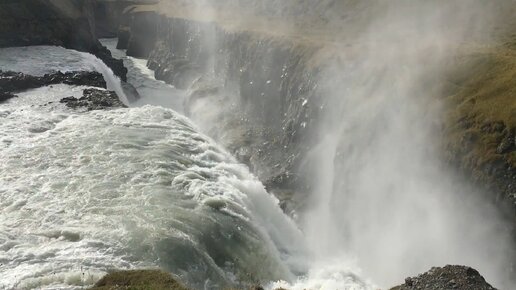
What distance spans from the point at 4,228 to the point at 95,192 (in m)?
4.33

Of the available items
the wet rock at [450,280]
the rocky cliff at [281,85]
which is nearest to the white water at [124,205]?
the wet rock at [450,280]

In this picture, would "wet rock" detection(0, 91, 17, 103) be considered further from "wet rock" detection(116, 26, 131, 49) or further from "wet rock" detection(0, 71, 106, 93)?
"wet rock" detection(116, 26, 131, 49)

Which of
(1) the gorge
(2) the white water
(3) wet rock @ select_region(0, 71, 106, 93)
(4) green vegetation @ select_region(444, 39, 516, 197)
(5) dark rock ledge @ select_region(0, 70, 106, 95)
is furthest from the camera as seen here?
(3) wet rock @ select_region(0, 71, 106, 93)

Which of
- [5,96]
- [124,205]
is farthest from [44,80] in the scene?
[124,205]

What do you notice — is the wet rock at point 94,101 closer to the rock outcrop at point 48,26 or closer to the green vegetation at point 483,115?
the rock outcrop at point 48,26

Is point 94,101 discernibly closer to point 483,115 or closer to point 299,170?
point 299,170

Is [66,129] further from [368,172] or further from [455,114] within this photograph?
[455,114]

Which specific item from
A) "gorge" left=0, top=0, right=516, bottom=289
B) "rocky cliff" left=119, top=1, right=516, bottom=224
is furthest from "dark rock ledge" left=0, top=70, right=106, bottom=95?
"rocky cliff" left=119, top=1, right=516, bottom=224

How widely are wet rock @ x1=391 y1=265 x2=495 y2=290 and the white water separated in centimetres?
715

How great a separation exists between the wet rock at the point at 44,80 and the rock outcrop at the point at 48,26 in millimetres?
12847

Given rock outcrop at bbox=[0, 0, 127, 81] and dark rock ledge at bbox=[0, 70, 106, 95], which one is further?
rock outcrop at bbox=[0, 0, 127, 81]

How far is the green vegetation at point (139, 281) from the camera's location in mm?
14086

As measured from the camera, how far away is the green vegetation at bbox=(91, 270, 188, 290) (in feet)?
46.2

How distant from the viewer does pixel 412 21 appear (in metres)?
45.2
